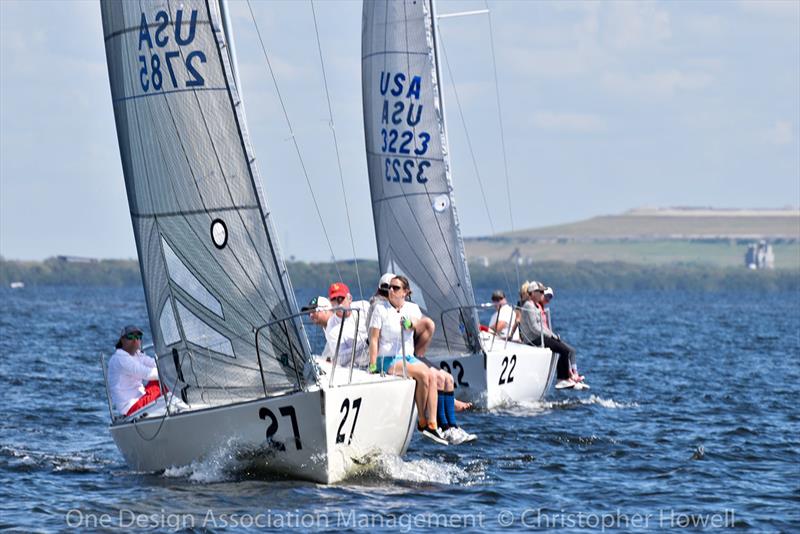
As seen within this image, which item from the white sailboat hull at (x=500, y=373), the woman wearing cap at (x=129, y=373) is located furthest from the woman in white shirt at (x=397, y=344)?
the white sailboat hull at (x=500, y=373)

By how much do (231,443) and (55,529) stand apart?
1820 mm

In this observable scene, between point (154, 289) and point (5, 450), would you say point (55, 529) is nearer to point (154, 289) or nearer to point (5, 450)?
point (154, 289)

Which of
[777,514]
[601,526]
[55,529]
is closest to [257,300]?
[55,529]

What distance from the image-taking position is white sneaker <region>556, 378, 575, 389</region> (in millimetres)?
22141

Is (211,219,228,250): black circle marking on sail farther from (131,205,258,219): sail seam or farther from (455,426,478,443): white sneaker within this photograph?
(455,426,478,443): white sneaker

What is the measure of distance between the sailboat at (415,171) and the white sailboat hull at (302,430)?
23.5 feet

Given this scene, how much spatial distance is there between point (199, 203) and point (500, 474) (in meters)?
3.67

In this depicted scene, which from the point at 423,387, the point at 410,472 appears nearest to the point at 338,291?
the point at 423,387

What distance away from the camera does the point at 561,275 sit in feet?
554

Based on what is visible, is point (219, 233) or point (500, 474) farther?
point (500, 474)

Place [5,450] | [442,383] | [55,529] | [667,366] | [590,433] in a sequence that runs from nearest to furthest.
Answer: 1. [55,529]
2. [442,383]
3. [5,450]
4. [590,433]
5. [667,366]

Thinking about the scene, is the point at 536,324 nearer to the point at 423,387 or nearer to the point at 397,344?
the point at 423,387

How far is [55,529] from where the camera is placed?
10.9 m

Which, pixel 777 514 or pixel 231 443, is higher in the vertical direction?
pixel 231 443
